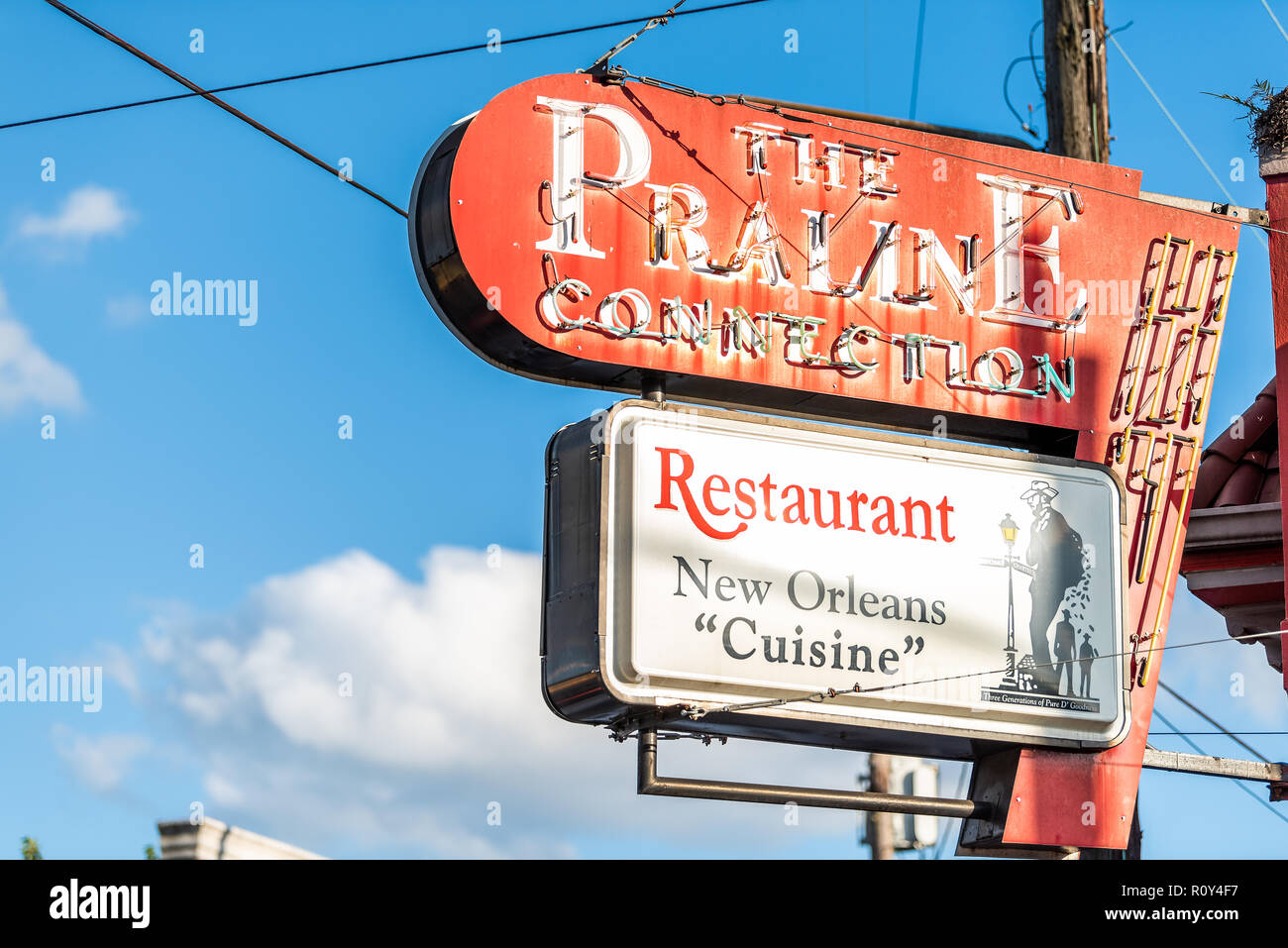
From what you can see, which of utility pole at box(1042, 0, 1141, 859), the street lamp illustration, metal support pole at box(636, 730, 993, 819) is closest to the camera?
metal support pole at box(636, 730, 993, 819)

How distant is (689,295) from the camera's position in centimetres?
963

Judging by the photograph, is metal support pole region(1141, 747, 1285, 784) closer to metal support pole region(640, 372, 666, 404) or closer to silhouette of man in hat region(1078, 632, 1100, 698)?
silhouette of man in hat region(1078, 632, 1100, 698)

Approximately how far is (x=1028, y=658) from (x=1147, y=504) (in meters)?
1.33

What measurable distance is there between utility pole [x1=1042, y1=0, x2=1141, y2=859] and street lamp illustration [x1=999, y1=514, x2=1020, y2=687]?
10.5 feet

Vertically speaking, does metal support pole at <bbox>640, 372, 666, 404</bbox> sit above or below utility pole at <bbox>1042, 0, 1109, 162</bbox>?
below

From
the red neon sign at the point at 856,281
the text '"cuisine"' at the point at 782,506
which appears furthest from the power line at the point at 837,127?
the text '"cuisine"' at the point at 782,506

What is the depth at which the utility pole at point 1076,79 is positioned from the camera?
12.3 metres

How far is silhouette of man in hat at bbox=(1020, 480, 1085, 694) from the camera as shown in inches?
387

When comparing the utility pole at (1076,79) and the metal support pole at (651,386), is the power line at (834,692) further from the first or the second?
the utility pole at (1076,79)

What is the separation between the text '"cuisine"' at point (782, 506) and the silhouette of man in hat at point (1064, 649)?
0.74m

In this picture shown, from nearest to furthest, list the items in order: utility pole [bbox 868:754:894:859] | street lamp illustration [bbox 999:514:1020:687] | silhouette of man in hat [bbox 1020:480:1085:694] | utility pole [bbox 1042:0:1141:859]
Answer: street lamp illustration [bbox 999:514:1020:687] < silhouette of man in hat [bbox 1020:480:1085:694] < utility pole [bbox 1042:0:1141:859] < utility pole [bbox 868:754:894:859]

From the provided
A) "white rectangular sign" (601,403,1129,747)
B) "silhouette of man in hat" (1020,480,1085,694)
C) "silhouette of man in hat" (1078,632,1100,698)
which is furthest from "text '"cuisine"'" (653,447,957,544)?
"silhouette of man in hat" (1078,632,1100,698)

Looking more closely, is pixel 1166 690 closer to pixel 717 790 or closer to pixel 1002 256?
pixel 1002 256
